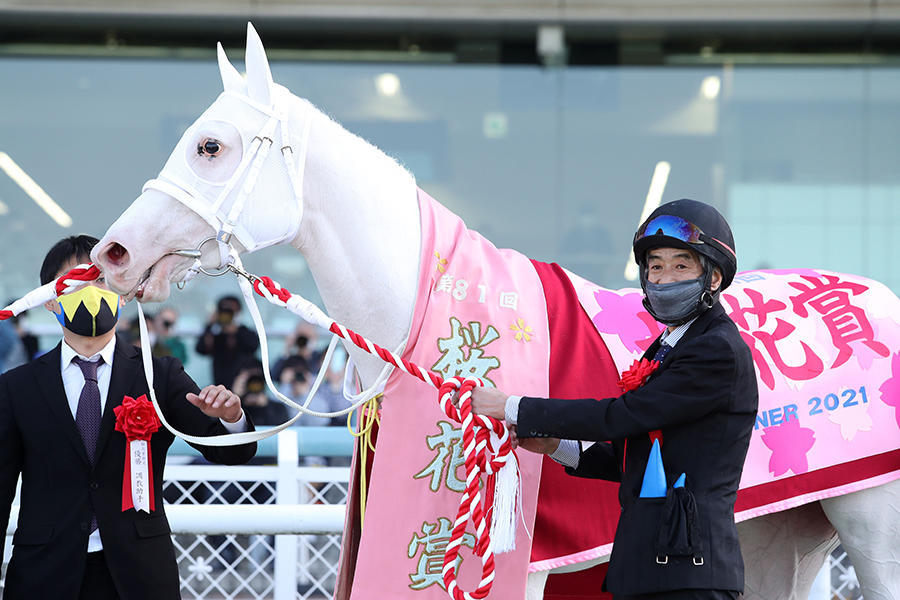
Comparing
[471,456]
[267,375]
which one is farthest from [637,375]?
[267,375]

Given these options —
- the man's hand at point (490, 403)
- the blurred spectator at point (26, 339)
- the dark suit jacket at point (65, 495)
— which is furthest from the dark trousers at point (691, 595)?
the blurred spectator at point (26, 339)

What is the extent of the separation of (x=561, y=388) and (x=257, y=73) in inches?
41.5

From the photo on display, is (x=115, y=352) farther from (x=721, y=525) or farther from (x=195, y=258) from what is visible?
(x=721, y=525)

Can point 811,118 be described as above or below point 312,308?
above

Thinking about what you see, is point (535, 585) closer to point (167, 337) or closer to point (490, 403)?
point (490, 403)

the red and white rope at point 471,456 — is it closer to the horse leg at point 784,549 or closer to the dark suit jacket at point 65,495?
the dark suit jacket at point 65,495

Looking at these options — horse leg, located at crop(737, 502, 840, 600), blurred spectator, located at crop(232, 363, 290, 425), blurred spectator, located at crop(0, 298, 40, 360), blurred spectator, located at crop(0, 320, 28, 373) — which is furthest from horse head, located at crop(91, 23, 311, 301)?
blurred spectator, located at crop(0, 298, 40, 360)

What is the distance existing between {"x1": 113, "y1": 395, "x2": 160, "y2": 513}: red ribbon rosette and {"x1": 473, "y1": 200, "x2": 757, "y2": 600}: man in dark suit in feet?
2.77

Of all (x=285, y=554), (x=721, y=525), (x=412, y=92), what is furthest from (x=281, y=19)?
(x=721, y=525)

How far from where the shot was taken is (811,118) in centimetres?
832

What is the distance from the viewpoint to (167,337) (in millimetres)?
7152

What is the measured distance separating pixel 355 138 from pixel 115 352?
0.86 metres

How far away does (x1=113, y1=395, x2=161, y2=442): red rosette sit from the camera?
2.30 metres

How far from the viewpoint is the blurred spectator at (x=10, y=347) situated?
268 inches
